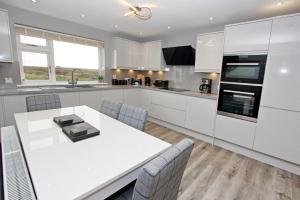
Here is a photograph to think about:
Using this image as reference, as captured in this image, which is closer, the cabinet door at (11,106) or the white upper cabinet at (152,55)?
the cabinet door at (11,106)

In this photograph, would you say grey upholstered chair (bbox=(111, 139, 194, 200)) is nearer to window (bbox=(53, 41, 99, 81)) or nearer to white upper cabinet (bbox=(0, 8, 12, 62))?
white upper cabinet (bbox=(0, 8, 12, 62))

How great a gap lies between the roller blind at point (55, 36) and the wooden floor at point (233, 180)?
336cm

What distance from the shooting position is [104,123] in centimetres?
154

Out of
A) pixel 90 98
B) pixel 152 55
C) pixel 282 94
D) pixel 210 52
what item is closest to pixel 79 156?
pixel 90 98

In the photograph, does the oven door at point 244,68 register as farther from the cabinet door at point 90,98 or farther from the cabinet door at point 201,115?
the cabinet door at point 90,98

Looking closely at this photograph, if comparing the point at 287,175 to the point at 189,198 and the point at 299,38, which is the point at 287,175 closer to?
the point at 189,198

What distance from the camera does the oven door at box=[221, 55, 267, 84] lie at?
7.24 ft

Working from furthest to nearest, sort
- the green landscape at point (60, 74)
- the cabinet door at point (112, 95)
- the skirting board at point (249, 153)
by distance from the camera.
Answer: the cabinet door at point (112, 95) < the green landscape at point (60, 74) < the skirting board at point (249, 153)

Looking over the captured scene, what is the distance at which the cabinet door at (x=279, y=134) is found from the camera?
2.01 meters

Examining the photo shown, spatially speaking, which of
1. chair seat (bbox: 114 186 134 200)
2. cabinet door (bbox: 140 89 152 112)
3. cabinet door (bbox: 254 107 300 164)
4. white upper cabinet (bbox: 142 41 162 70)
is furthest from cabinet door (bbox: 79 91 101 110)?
cabinet door (bbox: 254 107 300 164)

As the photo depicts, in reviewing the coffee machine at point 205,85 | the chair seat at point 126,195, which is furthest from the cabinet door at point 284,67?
the chair seat at point 126,195

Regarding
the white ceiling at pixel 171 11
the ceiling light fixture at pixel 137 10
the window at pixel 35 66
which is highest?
the white ceiling at pixel 171 11

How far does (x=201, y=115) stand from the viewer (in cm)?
292

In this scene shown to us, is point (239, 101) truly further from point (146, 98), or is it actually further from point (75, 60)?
point (75, 60)
